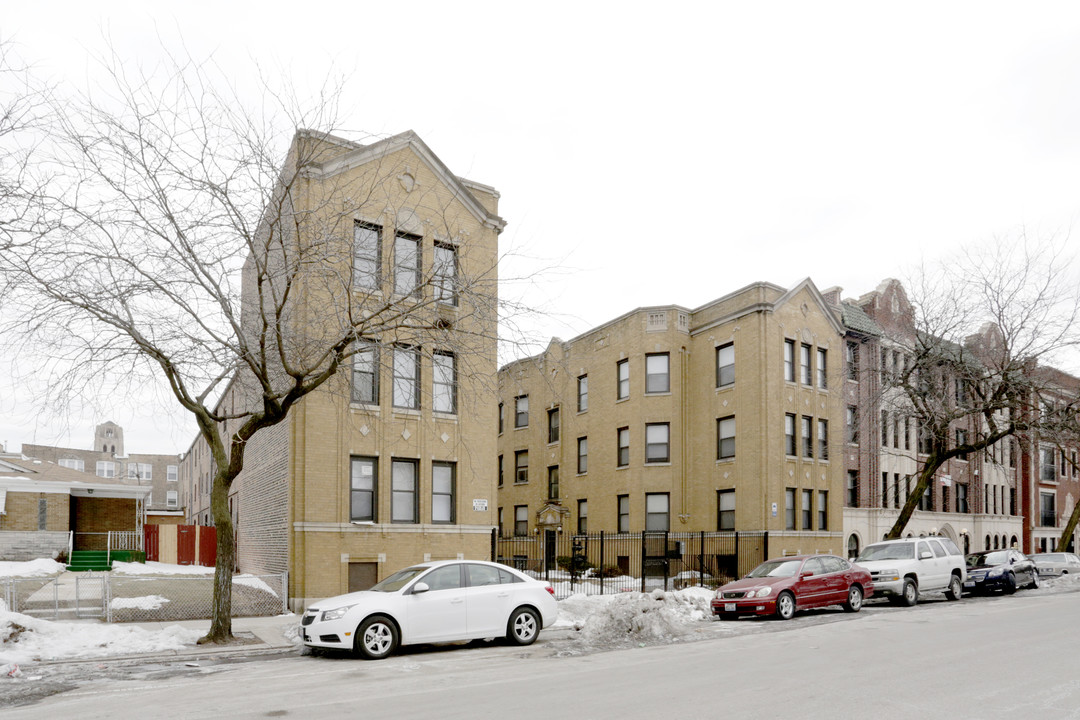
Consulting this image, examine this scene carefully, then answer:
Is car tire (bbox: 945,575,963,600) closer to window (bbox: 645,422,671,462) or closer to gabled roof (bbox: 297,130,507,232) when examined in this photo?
window (bbox: 645,422,671,462)

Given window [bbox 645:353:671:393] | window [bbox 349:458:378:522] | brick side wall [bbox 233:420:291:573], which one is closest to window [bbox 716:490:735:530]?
window [bbox 645:353:671:393]

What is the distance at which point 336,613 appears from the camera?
13008mm

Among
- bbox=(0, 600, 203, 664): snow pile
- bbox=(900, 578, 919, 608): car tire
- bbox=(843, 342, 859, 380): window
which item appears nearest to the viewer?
bbox=(0, 600, 203, 664): snow pile

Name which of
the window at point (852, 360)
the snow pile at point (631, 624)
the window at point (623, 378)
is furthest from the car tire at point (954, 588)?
the window at point (623, 378)

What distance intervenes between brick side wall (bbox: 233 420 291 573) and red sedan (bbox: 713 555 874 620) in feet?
34.3

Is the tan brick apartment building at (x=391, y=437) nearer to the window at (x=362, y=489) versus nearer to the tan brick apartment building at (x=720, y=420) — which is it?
the window at (x=362, y=489)

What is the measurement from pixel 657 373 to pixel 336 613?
23394 millimetres

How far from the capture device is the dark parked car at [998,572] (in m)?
25.7

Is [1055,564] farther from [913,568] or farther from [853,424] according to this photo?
[913,568]

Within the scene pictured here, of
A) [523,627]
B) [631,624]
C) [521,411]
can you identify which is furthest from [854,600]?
[521,411]

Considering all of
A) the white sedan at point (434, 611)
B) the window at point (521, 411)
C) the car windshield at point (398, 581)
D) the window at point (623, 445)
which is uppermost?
the window at point (521, 411)

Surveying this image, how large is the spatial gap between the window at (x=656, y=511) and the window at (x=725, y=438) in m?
2.75

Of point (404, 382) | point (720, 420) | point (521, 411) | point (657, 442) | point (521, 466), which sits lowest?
point (521, 466)

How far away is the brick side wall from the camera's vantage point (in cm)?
2164
